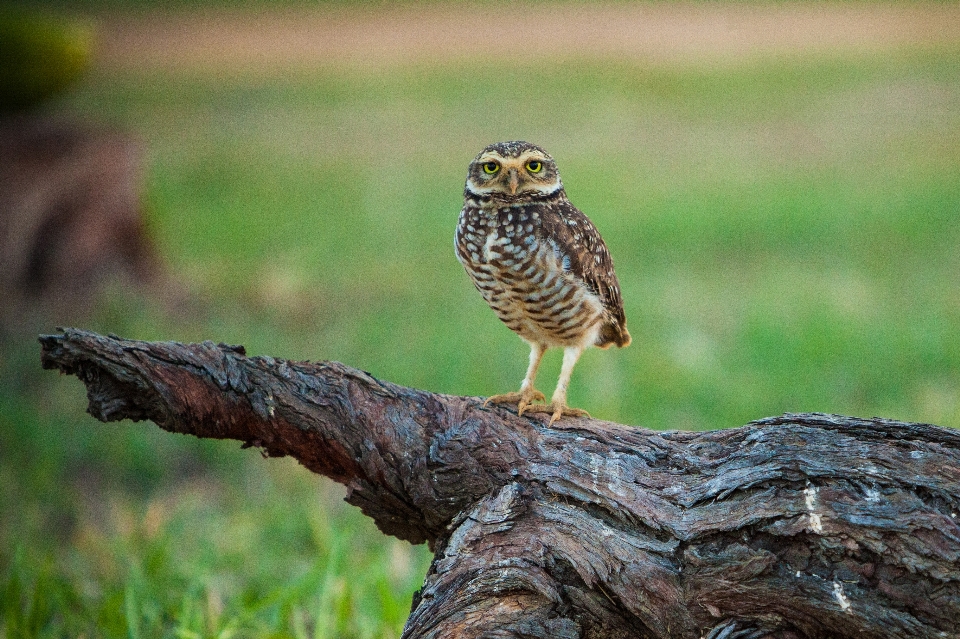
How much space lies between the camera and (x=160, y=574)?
3303 mm

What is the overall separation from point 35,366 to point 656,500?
14.2 feet

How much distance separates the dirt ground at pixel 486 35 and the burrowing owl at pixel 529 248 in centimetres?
848

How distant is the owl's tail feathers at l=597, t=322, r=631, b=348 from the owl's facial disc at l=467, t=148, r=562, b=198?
1.84 feet

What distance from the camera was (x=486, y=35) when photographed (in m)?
11.4

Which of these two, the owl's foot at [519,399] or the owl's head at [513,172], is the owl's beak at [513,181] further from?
the owl's foot at [519,399]

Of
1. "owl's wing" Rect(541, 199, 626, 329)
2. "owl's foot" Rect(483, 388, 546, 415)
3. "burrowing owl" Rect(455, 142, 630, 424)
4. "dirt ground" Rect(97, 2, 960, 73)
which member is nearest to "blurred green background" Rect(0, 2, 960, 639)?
"dirt ground" Rect(97, 2, 960, 73)

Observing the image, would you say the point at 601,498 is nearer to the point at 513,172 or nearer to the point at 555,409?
the point at 555,409

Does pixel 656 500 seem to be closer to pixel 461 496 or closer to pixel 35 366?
pixel 461 496

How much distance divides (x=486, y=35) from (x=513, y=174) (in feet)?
30.6

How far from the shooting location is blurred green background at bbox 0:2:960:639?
361 cm

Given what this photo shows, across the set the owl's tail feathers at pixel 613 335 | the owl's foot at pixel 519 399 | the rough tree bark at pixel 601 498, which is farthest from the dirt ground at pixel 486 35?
the rough tree bark at pixel 601 498

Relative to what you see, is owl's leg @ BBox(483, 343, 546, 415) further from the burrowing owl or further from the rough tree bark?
the rough tree bark

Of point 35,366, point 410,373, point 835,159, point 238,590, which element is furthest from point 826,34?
point 238,590

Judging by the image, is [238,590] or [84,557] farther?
[84,557]
